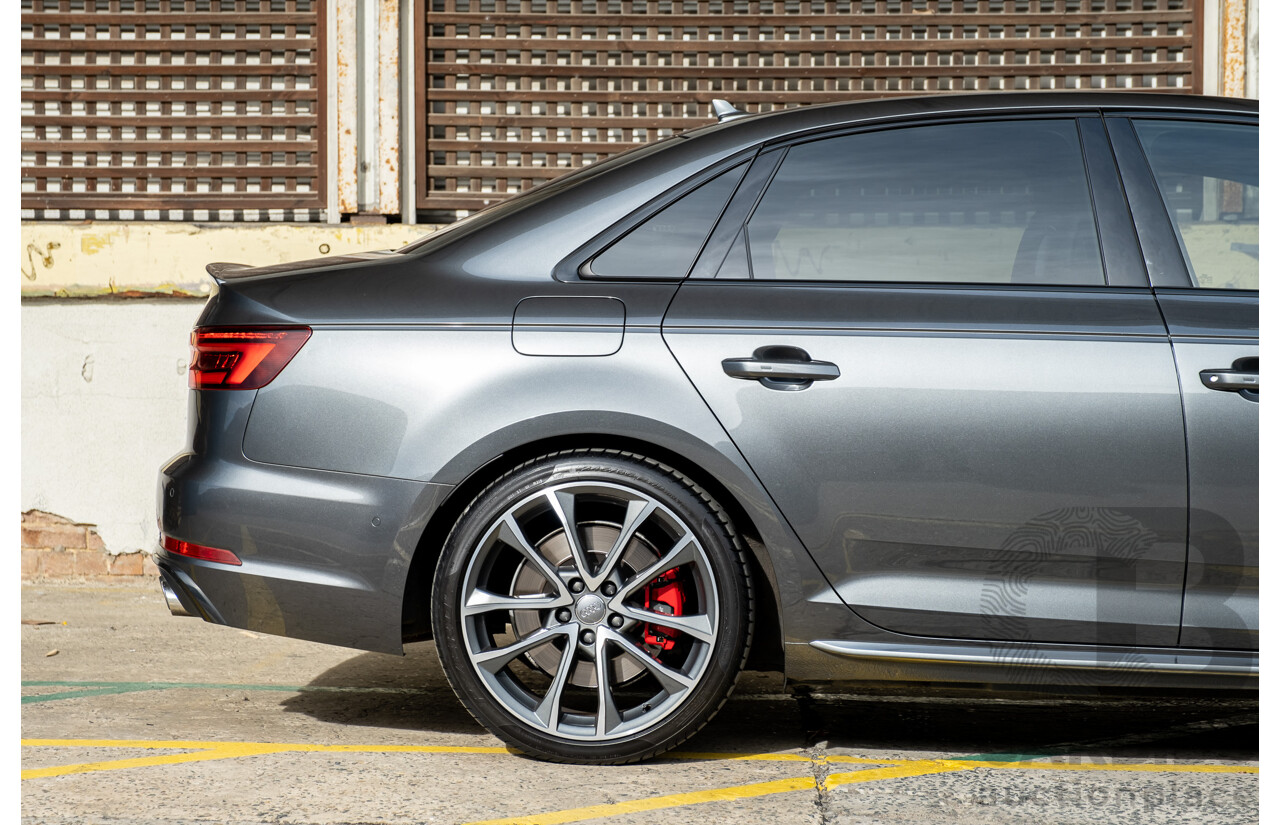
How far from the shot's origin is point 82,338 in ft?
18.6

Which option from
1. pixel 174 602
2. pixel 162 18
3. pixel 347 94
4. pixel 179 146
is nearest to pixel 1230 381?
pixel 174 602

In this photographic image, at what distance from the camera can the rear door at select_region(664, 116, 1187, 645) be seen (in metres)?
2.86

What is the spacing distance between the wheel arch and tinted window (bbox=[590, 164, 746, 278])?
1.48 ft

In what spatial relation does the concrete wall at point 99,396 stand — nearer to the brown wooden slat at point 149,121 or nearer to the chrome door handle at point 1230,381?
the brown wooden slat at point 149,121

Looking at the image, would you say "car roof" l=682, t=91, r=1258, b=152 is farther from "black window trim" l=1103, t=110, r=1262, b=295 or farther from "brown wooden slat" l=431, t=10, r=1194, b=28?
"brown wooden slat" l=431, t=10, r=1194, b=28

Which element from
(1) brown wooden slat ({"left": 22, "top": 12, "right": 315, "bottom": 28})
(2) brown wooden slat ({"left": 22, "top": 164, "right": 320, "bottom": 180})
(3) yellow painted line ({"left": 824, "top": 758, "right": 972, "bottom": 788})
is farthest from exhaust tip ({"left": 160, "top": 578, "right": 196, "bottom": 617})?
(1) brown wooden slat ({"left": 22, "top": 12, "right": 315, "bottom": 28})

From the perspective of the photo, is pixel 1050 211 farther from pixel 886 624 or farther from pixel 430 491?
pixel 430 491

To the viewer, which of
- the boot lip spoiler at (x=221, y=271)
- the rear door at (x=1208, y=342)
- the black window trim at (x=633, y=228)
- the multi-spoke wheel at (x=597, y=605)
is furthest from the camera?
the boot lip spoiler at (x=221, y=271)

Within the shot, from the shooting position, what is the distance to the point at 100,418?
567 centimetres

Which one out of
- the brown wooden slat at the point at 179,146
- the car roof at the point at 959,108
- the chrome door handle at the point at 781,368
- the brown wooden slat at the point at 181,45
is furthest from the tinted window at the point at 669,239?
the brown wooden slat at the point at 181,45

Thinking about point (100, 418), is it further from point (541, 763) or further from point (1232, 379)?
point (1232, 379)

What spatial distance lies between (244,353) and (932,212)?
1.83m

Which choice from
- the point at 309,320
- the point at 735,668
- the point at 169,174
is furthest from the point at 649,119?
the point at 735,668

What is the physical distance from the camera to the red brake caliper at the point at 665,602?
3047mm
